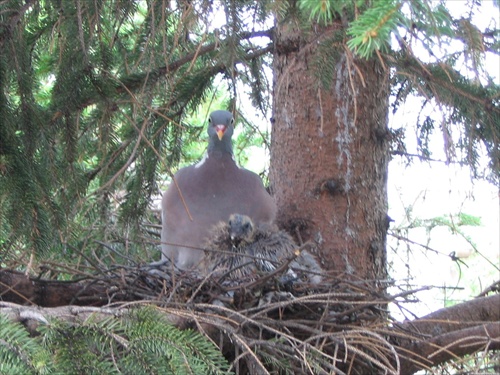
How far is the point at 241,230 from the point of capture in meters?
4.58

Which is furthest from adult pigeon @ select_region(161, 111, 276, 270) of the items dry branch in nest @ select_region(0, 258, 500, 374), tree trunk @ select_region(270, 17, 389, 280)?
dry branch in nest @ select_region(0, 258, 500, 374)

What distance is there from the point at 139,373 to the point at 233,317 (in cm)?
112

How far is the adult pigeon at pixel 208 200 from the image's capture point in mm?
5020

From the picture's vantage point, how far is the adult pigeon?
16.5 feet

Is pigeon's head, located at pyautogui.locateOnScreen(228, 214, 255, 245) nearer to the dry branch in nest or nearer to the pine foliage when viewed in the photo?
the dry branch in nest

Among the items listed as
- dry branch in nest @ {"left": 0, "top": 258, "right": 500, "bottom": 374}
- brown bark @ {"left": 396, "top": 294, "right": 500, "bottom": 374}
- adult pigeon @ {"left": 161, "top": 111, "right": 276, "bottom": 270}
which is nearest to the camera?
dry branch in nest @ {"left": 0, "top": 258, "right": 500, "bottom": 374}

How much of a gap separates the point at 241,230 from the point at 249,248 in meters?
0.11

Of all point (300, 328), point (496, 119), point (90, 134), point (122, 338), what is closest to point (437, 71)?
point (496, 119)

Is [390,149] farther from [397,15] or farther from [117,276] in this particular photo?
[397,15]

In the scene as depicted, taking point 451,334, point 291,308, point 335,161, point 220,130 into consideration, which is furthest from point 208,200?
point 451,334

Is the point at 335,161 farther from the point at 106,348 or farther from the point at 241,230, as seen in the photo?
the point at 106,348

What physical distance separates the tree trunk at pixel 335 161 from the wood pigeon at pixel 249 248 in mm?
207

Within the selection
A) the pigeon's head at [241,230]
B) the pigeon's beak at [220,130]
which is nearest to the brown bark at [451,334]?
the pigeon's head at [241,230]

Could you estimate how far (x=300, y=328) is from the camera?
11.4 feet
